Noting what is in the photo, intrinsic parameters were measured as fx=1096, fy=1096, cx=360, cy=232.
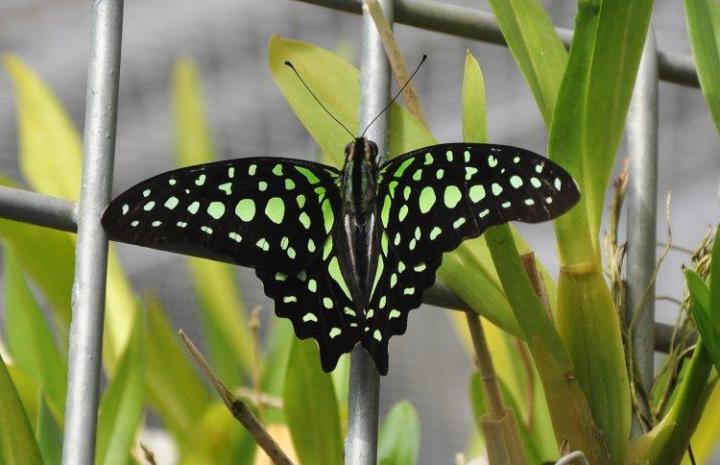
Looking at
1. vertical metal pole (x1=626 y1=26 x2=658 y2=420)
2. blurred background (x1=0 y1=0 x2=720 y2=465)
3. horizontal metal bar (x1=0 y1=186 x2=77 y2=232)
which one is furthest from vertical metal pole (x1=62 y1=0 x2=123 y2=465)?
blurred background (x1=0 y1=0 x2=720 y2=465)

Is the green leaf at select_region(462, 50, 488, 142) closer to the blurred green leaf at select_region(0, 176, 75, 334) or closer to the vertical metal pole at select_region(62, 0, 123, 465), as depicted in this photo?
the vertical metal pole at select_region(62, 0, 123, 465)

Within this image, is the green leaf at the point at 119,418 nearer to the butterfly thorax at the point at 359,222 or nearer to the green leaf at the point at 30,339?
the green leaf at the point at 30,339

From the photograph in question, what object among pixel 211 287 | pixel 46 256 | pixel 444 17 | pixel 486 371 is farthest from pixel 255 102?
pixel 486 371

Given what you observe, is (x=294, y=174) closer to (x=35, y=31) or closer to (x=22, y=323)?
(x=22, y=323)

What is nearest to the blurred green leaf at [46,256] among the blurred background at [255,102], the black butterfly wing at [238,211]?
the black butterfly wing at [238,211]

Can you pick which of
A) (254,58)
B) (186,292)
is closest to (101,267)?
(254,58)
